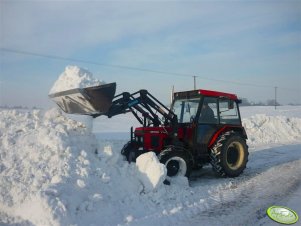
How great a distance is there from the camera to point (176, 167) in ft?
23.9

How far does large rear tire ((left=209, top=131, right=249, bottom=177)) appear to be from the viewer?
7852 millimetres

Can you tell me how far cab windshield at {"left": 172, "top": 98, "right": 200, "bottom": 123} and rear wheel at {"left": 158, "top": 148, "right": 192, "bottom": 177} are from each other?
1.16 metres

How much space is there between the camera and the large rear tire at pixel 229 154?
309 inches

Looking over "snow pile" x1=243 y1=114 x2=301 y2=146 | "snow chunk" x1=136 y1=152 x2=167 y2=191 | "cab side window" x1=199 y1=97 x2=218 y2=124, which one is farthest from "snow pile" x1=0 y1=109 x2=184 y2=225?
"snow pile" x1=243 y1=114 x2=301 y2=146

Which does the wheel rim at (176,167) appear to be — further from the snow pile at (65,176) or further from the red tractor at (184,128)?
the snow pile at (65,176)

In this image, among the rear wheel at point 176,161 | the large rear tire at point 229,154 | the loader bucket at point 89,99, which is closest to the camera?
the loader bucket at point 89,99

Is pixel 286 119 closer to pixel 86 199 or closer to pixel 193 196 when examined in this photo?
pixel 193 196

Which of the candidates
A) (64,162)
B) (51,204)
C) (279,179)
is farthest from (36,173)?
(279,179)

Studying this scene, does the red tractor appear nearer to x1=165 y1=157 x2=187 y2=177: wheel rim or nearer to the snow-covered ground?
x1=165 y1=157 x2=187 y2=177: wheel rim

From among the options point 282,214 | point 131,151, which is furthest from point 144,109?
point 282,214

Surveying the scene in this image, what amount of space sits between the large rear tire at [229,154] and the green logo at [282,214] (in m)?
2.09

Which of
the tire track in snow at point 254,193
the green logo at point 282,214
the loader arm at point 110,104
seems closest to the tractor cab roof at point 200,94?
the loader arm at point 110,104

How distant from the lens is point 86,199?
524 centimetres

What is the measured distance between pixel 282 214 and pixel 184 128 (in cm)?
312
